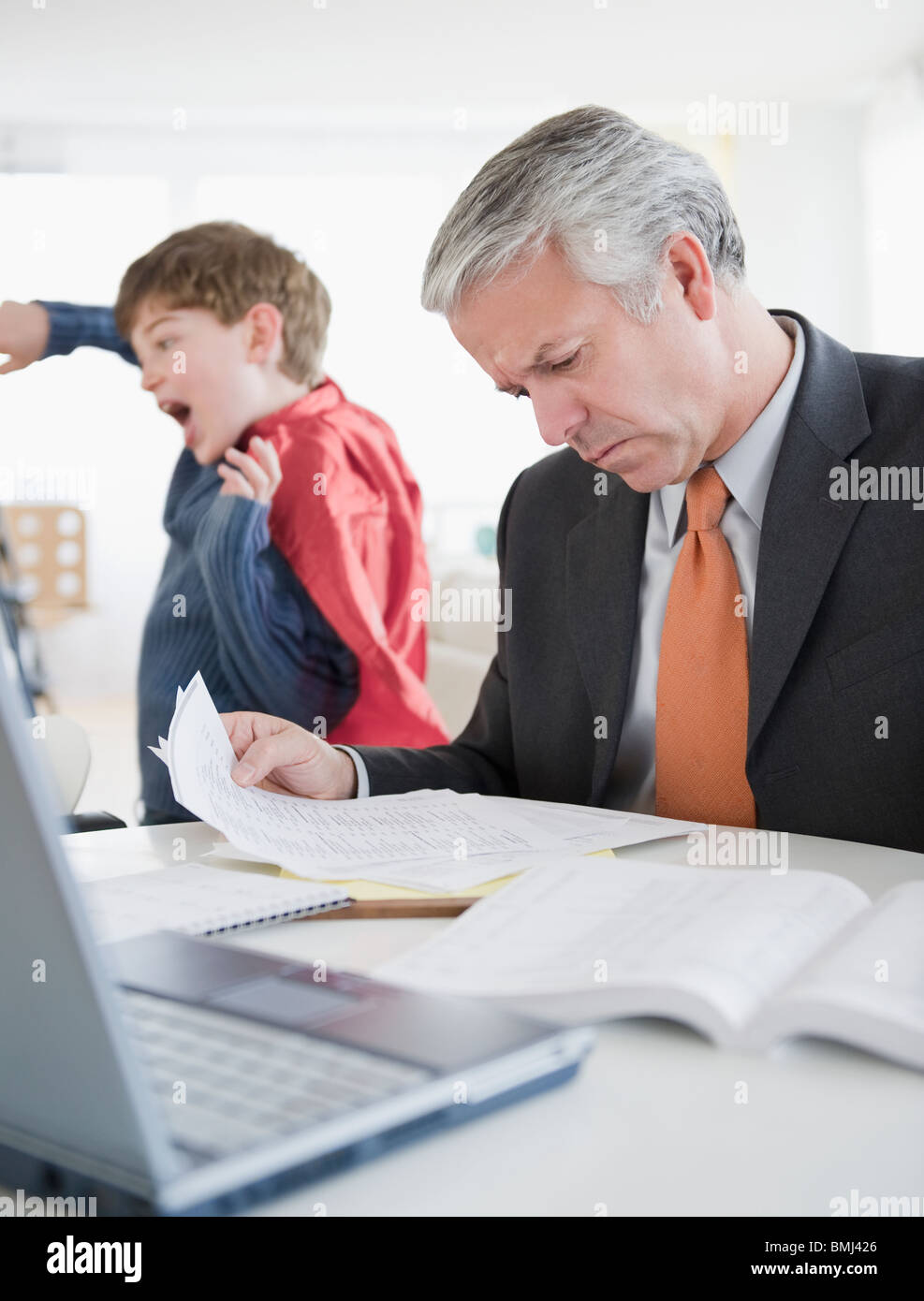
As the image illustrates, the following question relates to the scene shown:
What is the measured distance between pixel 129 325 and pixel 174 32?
13.7ft

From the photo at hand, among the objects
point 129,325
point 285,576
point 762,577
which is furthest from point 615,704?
point 129,325

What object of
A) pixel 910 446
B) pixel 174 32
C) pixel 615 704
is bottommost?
pixel 615 704

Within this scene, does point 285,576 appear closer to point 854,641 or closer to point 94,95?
point 854,641

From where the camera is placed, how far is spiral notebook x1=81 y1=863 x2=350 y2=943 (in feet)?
2.40

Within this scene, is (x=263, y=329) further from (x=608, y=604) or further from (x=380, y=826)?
(x=380, y=826)

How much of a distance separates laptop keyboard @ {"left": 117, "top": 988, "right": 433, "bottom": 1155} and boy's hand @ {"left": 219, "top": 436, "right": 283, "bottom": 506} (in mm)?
1585

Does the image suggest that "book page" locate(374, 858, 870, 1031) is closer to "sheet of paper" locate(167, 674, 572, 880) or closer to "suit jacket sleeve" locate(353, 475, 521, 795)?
"sheet of paper" locate(167, 674, 572, 880)

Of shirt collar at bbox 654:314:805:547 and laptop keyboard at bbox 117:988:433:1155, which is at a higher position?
shirt collar at bbox 654:314:805:547

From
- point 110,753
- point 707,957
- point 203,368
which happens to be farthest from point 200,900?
point 110,753

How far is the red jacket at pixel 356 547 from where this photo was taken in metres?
2.06

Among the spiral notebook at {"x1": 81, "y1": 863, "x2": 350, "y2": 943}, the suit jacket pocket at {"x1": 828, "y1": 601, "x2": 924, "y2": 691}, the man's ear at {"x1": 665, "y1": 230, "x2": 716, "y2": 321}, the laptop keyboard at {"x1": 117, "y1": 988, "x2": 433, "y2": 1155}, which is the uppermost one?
the man's ear at {"x1": 665, "y1": 230, "x2": 716, "y2": 321}

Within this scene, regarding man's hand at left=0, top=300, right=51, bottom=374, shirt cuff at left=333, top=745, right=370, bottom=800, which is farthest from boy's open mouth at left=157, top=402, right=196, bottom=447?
shirt cuff at left=333, top=745, right=370, bottom=800

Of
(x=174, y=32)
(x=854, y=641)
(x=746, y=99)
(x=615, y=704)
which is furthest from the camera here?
(x=746, y=99)

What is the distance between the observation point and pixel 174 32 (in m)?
5.70
